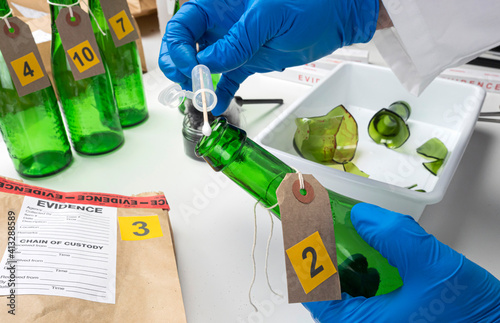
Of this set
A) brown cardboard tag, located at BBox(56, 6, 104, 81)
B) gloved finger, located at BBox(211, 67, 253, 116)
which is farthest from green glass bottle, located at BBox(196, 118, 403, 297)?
brown cardboard tag, located at BBox(56, 6, 104, 81)

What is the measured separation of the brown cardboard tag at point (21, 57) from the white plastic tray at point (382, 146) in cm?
39

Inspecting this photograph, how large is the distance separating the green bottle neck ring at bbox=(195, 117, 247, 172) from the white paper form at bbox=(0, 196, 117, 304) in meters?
0.20

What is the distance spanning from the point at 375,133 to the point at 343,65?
0.60ft

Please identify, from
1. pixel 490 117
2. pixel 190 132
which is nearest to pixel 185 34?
pixel 190 132

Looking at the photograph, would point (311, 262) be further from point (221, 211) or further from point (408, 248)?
point (221, 211)

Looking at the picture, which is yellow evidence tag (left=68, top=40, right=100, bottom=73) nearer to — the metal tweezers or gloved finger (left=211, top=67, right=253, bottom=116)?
gloved finger (left=211, top=67, right=253, bottom=116)

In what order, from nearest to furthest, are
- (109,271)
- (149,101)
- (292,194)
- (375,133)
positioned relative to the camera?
(292,194)
(109,271)
(375,133)
(149,101)

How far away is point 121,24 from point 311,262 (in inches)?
24.4

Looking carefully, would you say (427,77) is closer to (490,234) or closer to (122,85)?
(490,234)

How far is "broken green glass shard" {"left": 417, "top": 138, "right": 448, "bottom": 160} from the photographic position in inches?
29.0

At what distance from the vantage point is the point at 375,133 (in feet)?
2.68

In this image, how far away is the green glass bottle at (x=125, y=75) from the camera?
0.81m

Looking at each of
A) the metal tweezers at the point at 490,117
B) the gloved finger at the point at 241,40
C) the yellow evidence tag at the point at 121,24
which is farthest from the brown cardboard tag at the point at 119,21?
the metal tweezers at the point at 490,117

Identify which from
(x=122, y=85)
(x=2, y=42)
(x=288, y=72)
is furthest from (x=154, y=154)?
(x=288, y=72)
